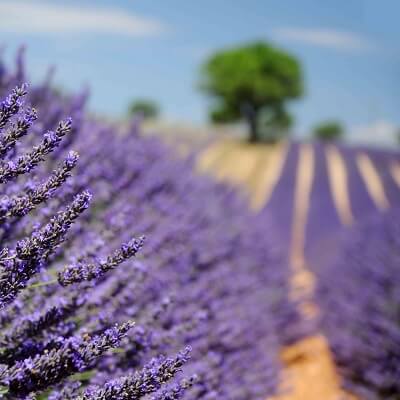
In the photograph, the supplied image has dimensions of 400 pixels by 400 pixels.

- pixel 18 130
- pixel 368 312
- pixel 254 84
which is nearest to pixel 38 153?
pixel 18 130

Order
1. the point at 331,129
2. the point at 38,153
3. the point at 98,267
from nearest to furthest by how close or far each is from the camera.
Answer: the point at 38,153 → the point at 98,267 → the point at 331,129

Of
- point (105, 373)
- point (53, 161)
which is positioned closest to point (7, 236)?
point (105, 373)

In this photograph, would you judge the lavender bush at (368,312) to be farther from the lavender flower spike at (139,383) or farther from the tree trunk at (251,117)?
the tree trunk at (251,117)

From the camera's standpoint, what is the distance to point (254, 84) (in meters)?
36.3

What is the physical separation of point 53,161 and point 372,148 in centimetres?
2750

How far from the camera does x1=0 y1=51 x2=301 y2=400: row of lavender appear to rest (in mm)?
1122

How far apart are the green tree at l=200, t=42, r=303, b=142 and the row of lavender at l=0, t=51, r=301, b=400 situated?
1241 inches

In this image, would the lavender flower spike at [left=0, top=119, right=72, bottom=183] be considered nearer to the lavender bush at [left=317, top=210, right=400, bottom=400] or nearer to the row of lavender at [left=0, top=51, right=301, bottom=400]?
the row of lavender at [left=0, top=51, right=301, bottom=400]

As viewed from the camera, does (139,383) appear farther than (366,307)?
No

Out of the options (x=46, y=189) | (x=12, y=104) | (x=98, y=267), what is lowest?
(x=98, y=267)

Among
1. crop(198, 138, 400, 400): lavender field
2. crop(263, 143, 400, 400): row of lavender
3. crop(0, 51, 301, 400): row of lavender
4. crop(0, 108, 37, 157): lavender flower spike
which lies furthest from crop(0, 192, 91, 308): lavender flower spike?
crop(263, 143, 400, 400): row of lavender

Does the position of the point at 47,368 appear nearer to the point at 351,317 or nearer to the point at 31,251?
the point at 31,251

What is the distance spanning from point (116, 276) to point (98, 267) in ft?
2.39

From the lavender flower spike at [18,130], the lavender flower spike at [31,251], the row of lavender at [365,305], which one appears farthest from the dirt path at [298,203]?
the lavender flower spike at [18,130]
